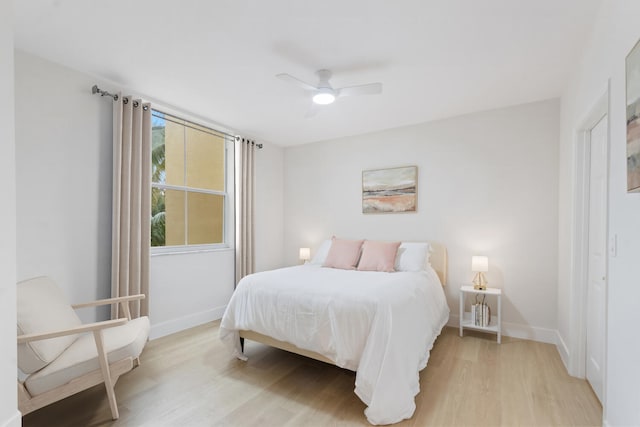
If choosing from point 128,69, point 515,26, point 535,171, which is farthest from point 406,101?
point 128,69

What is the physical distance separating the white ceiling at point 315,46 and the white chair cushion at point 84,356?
2.13 metres

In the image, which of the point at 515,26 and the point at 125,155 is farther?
the point at 125,155

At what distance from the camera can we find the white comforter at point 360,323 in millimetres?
1982

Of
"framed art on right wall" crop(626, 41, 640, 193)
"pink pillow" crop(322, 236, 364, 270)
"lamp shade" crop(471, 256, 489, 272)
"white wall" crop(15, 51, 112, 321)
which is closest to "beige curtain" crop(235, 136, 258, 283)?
"pink pillow" crop(322, 236, 364, 270)

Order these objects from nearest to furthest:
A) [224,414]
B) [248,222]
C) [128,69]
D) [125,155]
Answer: [224,414] → [128,69] → [125,155] → [248,222]

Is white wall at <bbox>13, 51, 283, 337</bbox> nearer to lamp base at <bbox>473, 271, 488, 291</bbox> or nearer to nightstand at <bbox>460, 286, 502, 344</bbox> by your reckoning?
nightstand at <bbox>460, 286, 502, 344</bbox>

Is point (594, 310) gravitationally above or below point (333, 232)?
below

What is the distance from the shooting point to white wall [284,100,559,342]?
129 inches

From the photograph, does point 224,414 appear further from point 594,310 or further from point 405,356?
point 594,310

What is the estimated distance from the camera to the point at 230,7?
6.18ft

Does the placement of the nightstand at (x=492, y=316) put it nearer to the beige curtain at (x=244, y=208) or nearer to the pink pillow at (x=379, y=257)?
Answer: the pink pillow at (x=379, y=257)

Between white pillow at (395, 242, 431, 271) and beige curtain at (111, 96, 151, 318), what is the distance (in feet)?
8.85

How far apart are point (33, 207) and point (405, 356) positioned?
3.04 metres

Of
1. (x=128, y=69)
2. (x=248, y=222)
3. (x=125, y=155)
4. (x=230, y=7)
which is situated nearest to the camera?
(x=230, y=7)
